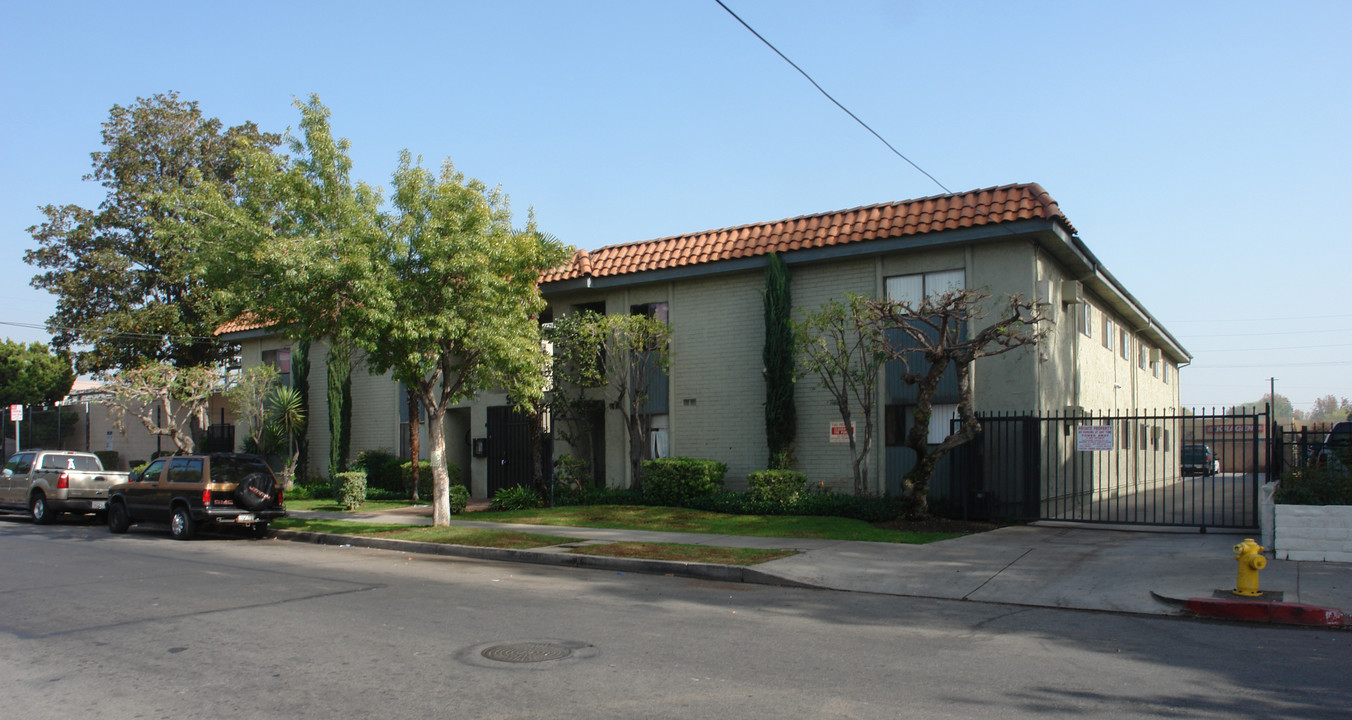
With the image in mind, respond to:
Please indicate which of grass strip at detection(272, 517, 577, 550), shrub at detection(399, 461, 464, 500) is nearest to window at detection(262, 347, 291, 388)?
shrub at detection(399, 461, 464, 500)

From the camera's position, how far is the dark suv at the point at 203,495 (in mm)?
17078

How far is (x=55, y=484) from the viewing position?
2056 cm

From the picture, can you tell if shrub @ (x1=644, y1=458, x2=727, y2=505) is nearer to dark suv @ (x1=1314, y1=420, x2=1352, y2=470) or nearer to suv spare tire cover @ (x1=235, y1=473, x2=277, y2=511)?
suv spare tire cover @ (x1=235, y1=473, x2=277, y2=511)

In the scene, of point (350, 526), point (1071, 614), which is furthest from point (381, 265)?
point (1071, 614)

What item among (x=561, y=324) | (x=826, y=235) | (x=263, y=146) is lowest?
(x=561, y=324)

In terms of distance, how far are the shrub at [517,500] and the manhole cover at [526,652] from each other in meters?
13.8

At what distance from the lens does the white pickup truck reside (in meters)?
20.6

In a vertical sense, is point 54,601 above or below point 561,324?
below

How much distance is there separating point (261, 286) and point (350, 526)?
504 cm

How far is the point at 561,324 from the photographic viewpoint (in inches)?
823

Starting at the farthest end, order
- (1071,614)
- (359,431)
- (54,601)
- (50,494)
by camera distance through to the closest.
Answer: (359,431) < (50,494) < (54,601) < (1071,614)

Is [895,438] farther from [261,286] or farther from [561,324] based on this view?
[261,286]

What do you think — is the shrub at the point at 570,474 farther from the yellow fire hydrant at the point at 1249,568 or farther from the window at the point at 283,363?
the yellow fire hydrant at the point at 1249,568

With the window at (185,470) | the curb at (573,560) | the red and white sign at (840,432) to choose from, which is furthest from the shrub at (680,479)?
the window at (185,470)
